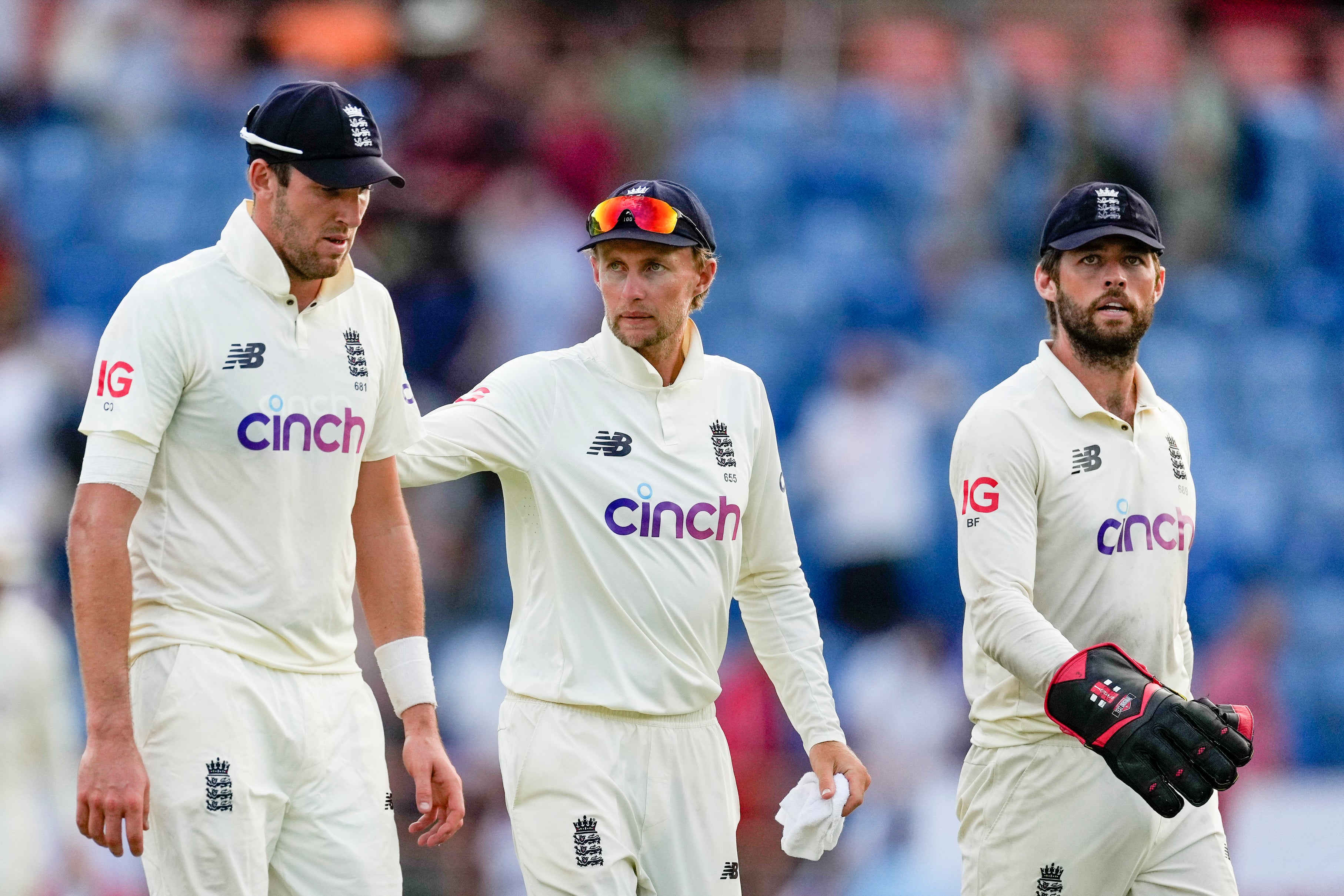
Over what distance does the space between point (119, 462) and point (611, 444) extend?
143cm


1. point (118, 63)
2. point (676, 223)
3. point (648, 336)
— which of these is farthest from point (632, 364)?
point (118, 63)

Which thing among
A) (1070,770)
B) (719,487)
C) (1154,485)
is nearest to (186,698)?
(719,487)

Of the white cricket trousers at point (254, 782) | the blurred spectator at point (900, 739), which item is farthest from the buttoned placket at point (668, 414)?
the blurred spectator at point (900, 739)

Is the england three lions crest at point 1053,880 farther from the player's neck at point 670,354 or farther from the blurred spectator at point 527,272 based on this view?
the blurred spectator at point 527,272

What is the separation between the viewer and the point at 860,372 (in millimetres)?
10750

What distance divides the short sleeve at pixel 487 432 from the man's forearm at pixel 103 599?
3.05ft

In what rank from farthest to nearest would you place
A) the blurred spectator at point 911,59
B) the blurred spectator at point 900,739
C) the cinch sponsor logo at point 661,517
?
the blurred spectator at point 911,59 < the blurred spectator at point 900,739 < the cinch sponsor logo at point 661,517

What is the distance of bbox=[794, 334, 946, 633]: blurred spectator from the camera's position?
33.9 feet

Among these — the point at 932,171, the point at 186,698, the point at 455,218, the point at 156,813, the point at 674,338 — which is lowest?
the point at 156,813

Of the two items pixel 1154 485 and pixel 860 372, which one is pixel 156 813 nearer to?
pixel 1154 485

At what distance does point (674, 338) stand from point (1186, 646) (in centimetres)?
180

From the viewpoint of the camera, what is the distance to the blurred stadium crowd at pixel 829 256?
9602 mm

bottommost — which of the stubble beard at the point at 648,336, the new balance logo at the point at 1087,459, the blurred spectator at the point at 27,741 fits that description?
the blurred spectator at the point at 27,741

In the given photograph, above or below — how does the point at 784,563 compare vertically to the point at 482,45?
below
